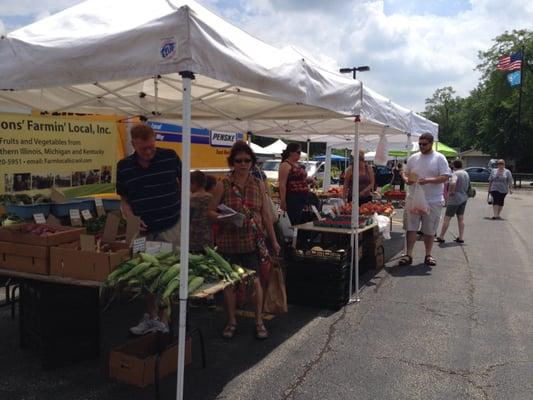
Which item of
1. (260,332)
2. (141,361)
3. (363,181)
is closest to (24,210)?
(141,361)

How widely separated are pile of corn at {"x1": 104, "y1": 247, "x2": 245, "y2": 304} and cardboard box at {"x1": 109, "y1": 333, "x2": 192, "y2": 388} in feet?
2.07

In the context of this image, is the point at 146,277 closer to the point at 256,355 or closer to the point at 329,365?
the point at 256,355

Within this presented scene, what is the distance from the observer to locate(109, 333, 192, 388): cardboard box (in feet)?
11.6

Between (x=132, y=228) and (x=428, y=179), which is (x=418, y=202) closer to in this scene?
(x=428, y=179)

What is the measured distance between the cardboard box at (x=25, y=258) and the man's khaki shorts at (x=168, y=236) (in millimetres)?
901

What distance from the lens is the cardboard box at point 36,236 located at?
3582 mm

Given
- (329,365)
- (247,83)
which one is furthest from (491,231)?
(247,83)

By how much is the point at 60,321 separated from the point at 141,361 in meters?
0.76

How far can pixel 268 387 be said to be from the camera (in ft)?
12.1

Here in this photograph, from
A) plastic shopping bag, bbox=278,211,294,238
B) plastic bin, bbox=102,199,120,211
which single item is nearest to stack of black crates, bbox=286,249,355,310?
plastic shopping bag, bbox=278,211,294,238

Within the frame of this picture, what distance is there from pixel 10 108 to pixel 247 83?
142 inches

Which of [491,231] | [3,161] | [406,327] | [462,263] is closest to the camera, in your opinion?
[406,327]

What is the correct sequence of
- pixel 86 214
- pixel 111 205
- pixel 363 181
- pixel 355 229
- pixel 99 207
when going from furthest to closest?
1. pixel 363 181
2. pixel 355 229
3. pixel 111 205
4. pixel 99 207
5. pixel 86 214

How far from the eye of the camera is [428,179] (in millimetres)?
7371
